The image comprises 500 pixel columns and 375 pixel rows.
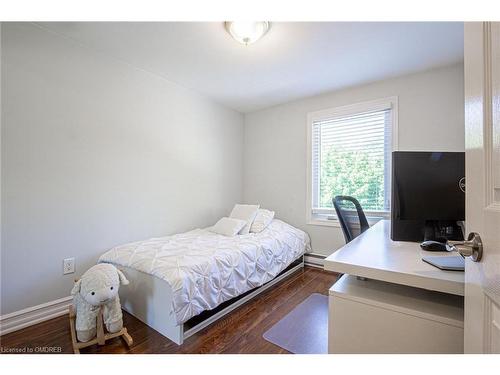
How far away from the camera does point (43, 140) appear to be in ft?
5.86

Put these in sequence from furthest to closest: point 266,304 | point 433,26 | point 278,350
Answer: point 266,304
point 433,26
point 278,350

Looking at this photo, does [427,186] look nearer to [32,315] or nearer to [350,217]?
[350,217]

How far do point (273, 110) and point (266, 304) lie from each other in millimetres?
2720

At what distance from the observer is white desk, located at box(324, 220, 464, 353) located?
2.51 ft

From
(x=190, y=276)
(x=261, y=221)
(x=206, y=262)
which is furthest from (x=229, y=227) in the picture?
(x=190, y=276)

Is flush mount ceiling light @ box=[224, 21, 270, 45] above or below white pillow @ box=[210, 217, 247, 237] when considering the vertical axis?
above

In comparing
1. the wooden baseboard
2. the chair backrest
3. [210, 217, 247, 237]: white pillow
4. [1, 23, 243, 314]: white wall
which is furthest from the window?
the wooden baseboard

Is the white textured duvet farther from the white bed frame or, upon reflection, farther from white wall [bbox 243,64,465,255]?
white wall [bbox 243,64,465,255]

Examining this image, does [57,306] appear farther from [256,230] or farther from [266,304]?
[256,230]

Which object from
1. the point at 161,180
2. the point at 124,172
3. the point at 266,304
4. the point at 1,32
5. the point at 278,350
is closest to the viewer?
the point at 278,350

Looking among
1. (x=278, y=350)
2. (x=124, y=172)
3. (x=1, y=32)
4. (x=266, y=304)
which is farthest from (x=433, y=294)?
(x=1, y=32)

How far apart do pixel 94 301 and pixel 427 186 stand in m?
2.07

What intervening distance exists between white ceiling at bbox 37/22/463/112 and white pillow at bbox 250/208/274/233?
5.37 ft

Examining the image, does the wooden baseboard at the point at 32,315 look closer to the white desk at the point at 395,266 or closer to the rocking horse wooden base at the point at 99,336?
the rocking horse wooden base at the point at 99,336
